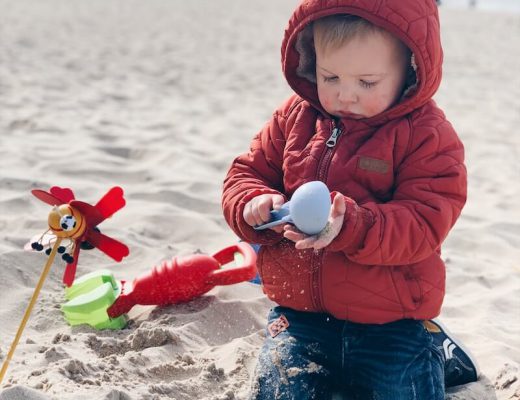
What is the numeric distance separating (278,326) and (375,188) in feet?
1.74

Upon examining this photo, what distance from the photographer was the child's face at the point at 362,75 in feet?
6.66

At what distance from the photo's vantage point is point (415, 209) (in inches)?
80.4

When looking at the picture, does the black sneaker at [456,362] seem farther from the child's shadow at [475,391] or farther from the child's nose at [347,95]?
the child's nose at [347,95]

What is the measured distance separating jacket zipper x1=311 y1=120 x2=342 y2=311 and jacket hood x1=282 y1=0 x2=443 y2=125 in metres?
0.10

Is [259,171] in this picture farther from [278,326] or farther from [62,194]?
[62,194]

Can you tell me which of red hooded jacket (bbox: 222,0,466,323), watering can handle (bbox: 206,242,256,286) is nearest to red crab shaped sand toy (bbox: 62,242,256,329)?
watering can handle (bbox: 206,242,256,286)

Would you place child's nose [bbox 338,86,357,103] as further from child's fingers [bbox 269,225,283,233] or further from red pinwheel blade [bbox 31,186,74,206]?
red pinwheel blade [bbox 31,186,74,206]

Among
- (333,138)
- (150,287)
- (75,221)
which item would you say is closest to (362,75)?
(333,138)

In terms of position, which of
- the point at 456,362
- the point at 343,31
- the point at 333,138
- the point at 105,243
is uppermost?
the point at 343,31

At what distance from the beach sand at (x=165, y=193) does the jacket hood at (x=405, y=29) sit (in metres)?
0.95

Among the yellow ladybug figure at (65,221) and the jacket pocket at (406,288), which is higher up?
the yellow ladybug figure at (65,221)

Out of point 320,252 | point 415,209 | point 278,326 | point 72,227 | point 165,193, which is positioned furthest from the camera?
point 165,193

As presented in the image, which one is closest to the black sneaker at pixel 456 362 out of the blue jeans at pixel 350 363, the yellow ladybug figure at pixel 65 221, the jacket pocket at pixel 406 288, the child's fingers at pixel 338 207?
the blue jeans at pixel 350 363

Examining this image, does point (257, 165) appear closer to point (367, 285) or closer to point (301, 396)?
point (367, 285)
